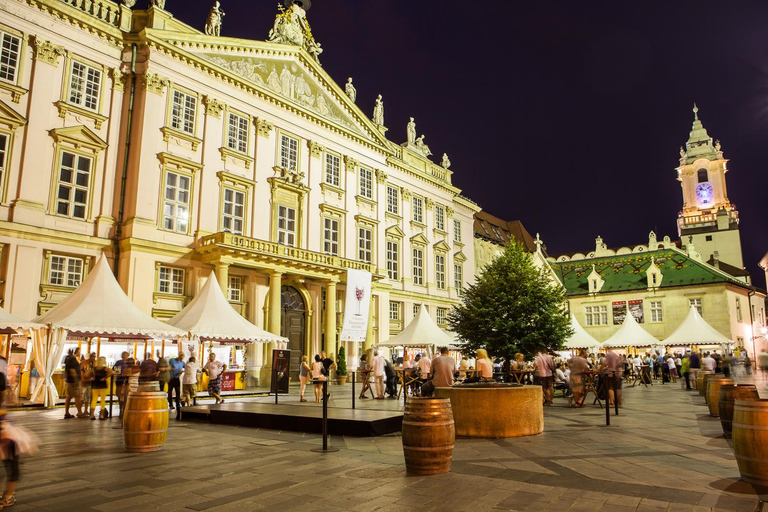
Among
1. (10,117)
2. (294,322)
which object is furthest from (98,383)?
(294,322)

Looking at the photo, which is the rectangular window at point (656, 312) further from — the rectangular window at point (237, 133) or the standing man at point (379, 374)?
the standing man at point (379, 374)

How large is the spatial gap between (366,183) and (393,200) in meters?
3.06

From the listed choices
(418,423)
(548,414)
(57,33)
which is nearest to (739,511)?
(418,423)

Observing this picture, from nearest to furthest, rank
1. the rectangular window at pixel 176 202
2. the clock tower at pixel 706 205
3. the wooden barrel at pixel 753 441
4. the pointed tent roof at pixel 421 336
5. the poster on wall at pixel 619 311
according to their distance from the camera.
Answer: the wooden barrel at pixel 753 441 < the rectangular window at pixel 176 202 < the pointed tent roof at pixel 421 336 < the poster on wall at pixel 619 311 < the clock tower at pixel 706 205

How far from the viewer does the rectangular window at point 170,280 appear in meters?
24.6

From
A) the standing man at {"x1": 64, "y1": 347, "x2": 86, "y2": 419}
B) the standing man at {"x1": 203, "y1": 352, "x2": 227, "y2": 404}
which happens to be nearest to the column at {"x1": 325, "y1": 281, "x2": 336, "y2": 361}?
the standing man at {"x1": 203, "y1": 352, "x2": 227, "y2": 404}

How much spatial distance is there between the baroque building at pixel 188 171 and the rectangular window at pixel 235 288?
0.25 ft

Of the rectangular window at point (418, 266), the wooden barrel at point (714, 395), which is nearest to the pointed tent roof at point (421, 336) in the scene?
the rectangular window at point (418, 266)

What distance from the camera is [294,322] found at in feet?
100

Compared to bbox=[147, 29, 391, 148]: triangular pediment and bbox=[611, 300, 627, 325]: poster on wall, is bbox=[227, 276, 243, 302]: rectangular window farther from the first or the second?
bbox=[611, 300, 627, 325]: poster on wall

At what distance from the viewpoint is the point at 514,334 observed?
2562 cm

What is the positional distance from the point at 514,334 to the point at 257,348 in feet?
39.6

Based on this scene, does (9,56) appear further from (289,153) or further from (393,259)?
(393,259)

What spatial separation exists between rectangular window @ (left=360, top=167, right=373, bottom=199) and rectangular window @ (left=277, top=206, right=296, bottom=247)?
6491 mm
